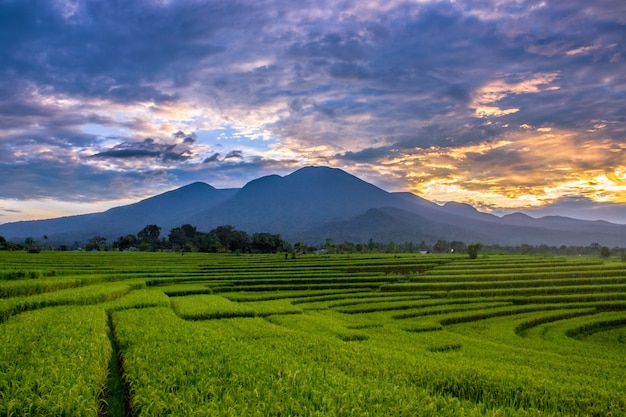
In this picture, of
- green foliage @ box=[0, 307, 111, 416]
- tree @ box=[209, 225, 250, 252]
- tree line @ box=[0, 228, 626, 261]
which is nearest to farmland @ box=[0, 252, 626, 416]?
green foliage @ box=[0, 307, 111, 416]

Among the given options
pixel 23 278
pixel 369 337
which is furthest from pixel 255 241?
pixel 369 337

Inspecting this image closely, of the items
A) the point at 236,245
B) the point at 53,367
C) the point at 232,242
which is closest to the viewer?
the point at 53,367

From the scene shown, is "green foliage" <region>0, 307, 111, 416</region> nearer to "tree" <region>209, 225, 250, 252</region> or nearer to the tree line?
the tree line

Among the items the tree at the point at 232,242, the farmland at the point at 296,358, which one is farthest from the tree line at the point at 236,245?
the farmland at the point at 296,358

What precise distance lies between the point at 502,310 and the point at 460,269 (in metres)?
22.6

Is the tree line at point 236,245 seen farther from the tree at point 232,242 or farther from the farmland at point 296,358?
the farmland at point 296,358

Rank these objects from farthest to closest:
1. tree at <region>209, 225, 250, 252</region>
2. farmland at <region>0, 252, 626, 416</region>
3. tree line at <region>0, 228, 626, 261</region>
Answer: tree at <region>209, 225, 250, 252</region>, tree line at <region>0, 228, 626, 261</region>, farmland at <region>0, 252, 626, 416</region>

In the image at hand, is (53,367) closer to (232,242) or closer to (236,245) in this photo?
(236,245)

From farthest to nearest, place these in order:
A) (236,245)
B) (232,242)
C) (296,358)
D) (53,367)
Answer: (232,242) → (236,245) → (296,358) → (53,367)

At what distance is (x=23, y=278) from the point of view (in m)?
28.5

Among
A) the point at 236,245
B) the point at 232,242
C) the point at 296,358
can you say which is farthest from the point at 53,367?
the point at 232,242

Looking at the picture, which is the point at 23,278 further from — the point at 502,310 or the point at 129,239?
the point at 129,239

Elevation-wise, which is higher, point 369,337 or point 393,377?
point 393,377

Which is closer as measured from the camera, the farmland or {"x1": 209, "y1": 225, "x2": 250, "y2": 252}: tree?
the farmland
